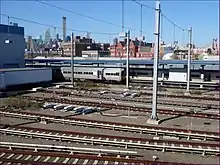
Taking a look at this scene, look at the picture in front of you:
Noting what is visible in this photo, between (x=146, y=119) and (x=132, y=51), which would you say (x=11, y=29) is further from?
(x=132, y=51)

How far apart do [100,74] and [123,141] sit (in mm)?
22605

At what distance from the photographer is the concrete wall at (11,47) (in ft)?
115

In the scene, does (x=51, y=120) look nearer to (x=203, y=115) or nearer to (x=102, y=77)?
(x=203, y=115)

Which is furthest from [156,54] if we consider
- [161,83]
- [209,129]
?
[161,83]

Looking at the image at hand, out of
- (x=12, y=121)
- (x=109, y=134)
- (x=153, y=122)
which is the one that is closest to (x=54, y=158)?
(x=109, y=134)

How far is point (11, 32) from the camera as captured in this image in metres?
36.6

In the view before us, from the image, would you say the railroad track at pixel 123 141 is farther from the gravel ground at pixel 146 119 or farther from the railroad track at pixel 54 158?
the gravel ground at pixel 146 119

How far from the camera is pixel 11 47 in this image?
119 feet

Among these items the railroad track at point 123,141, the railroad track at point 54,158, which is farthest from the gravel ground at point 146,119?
the railroad track at point 54,158

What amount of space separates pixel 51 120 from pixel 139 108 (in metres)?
6.18

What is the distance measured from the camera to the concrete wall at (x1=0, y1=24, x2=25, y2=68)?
3496 centimetres

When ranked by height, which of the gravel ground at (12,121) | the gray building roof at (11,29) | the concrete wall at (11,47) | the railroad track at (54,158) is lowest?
the railroad track at (54,158)

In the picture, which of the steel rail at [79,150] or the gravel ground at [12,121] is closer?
the steel rail at [79,150]

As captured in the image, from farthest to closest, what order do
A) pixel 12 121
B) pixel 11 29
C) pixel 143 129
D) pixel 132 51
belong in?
pixel 132 51 → pixel 11 29 → pixel 12 121 → pixel 143 129
